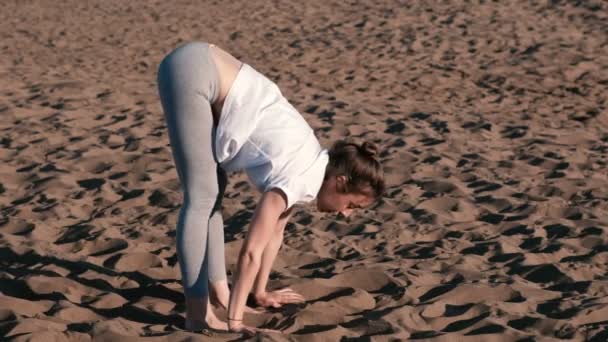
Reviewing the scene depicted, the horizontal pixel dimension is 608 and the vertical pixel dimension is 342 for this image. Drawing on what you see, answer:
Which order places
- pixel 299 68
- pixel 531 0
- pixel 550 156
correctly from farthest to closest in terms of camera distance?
1. pixel 531 0
2. pixel 299 68
3. pixel 550 156

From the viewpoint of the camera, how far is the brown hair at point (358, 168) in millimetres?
3570

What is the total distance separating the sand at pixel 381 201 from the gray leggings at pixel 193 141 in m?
0.32

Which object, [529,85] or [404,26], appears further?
[404,26]

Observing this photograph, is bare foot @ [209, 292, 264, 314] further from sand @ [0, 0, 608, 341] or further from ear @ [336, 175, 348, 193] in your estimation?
ear @ [336, 175, 348, 193]

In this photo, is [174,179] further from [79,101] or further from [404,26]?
[404,26]

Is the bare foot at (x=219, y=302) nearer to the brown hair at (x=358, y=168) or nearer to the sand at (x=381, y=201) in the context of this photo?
the sand at (x=381, y=201)

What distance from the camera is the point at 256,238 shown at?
3379 millimetres

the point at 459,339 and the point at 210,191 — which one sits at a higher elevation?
the point at 210,191

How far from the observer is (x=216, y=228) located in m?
3.74

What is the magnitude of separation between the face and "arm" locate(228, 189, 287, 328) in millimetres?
278

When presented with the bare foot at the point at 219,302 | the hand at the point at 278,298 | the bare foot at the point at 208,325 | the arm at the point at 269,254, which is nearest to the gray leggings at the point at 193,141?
the bare foot at the point at 208,325

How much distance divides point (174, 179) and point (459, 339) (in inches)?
121

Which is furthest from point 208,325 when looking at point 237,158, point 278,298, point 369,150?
point 369,150

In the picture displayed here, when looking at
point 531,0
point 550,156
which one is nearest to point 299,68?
point 550,156
